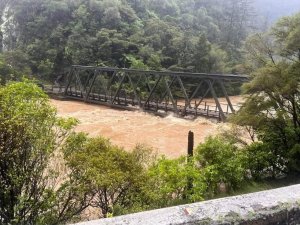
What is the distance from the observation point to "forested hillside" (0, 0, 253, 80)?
48938mm

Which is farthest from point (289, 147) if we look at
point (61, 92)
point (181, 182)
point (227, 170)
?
point (61, 92)

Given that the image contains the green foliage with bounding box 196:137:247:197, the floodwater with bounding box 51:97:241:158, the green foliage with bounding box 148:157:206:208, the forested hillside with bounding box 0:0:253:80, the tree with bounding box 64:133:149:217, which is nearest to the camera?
the tree with bounding box 64:133:149:217

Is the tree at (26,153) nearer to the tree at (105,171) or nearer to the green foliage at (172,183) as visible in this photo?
the tree at (105,171)

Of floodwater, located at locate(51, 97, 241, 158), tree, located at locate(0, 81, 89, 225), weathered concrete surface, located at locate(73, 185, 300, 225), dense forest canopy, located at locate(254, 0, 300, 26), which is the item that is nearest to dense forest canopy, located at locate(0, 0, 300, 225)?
tree, located at locate(0, 81, 89, 225)

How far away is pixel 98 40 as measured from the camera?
50156mm

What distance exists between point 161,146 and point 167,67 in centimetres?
3149

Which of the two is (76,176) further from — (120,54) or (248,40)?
(120,54)

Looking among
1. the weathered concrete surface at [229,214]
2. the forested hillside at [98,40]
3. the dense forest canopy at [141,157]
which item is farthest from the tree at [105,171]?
the forested hillside at [98,40]

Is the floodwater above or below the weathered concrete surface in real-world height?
below

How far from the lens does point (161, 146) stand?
68.0ft

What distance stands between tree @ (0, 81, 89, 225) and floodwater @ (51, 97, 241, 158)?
462 inches

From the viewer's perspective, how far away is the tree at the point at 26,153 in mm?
6676

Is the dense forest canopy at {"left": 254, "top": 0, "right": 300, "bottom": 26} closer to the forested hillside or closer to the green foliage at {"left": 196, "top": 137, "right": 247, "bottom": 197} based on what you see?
the forested hillside

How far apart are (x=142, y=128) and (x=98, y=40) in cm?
2777
